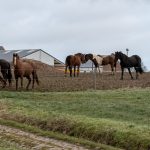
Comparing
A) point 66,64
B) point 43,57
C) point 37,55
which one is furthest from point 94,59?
point 43,57

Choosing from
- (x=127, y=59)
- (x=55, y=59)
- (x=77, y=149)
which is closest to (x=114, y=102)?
(x=77, y=149)

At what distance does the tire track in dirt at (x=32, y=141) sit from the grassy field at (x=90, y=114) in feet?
2.51

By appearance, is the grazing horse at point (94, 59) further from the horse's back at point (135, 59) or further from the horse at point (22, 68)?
the horse at point (22, 68)

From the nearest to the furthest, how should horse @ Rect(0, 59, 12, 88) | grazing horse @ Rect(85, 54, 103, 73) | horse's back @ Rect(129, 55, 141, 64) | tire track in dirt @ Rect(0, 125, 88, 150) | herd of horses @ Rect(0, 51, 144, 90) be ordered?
1. tire track in dirt @ Rect(0, 125, 88, 150)
2. herd of horses @ Rect(0, 51, 144, 90)
3. horse @ Rect(0, 59, 12, 88)
4. horse's back @ Rect(129, 55, 141, 64)
5. grazing horse @ Rect(85, 54, 103, 73)

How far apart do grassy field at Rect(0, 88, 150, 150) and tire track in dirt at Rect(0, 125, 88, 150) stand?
0.77 meters

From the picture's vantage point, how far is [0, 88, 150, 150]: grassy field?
51.1ft

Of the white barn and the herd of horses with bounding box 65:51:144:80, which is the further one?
the white barn

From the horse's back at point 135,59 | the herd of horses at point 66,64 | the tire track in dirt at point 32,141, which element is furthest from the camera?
the horse's back at point 135,59

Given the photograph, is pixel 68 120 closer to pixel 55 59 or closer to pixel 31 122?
pixel 31 122

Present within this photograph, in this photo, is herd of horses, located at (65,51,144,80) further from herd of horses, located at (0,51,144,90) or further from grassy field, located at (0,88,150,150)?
grassy field, located at (0,88,150,150)

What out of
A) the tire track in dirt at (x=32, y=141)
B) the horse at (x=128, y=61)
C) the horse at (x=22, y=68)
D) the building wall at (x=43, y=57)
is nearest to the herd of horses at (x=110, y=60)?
the horse at (x=128, y=61)

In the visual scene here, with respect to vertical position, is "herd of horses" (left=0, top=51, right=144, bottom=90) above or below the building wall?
below

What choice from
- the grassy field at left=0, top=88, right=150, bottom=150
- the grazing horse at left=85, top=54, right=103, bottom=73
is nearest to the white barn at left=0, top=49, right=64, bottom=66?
the grazing horse at left=85, top=54, right=103, bottom=73

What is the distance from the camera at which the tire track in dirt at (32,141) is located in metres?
14.7
